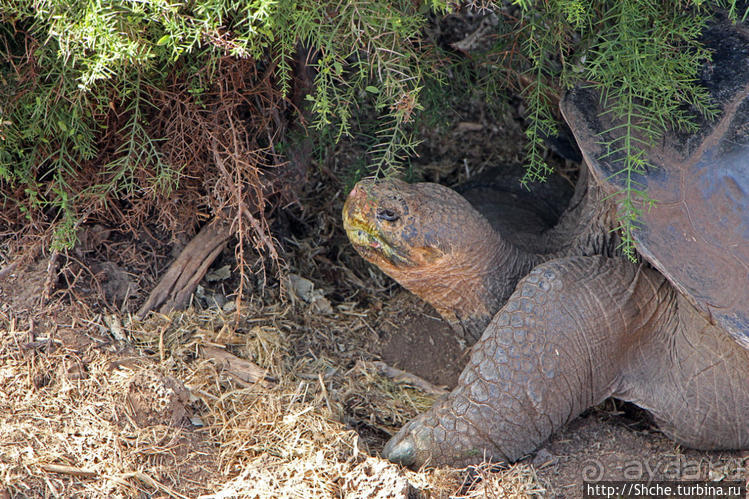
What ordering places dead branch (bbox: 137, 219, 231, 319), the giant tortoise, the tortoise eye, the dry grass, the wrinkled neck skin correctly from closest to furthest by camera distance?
1. the dry grass
2. the giant tortoise
3. the tortoise eye
4. the wrinkled neck skin
5. dead branch (bbox: 137, 219, 231, 319)

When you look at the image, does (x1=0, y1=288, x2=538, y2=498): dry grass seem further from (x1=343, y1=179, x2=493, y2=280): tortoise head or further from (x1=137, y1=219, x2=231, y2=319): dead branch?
(x1=343, y1=179, x2=493, y2=280): tortoise head

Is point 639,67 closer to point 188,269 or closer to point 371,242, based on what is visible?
point 371,242

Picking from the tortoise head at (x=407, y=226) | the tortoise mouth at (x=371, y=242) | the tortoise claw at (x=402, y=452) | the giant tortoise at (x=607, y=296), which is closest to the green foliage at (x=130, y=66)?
the tortoise head at (x=407, y=226)

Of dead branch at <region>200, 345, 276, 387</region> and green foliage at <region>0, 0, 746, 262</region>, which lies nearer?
green foliage at <region>0, 0, 746, 262</region>

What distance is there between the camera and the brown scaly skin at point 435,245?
2.74 m

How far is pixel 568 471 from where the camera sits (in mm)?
2553

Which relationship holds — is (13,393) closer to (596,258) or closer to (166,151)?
(166,151)

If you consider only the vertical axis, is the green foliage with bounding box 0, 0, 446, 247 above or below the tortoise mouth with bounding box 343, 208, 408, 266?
above

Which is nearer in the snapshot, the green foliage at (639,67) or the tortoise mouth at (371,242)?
the green foliage at (639,67)

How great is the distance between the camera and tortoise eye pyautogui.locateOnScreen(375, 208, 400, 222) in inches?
107

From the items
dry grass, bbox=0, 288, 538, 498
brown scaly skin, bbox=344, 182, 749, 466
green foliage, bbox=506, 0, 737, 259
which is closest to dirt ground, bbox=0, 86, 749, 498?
dry grass, bbox=0, 288, 538, 498

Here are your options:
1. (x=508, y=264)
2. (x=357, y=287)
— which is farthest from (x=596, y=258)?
(x=357, y=287)

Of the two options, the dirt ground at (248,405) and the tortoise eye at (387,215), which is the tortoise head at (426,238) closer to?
the tortoise eye at (387,215)

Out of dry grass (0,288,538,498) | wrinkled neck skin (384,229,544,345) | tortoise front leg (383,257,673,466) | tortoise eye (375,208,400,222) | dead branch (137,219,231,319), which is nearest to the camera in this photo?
dry grass (0,288,538,498)
